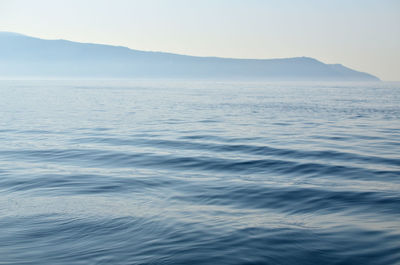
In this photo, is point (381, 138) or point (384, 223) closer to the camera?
point (384, 223)

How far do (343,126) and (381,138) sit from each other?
5.91 meters

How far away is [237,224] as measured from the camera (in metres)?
8.78

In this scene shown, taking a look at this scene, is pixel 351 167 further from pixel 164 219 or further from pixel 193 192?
pixel 164 219

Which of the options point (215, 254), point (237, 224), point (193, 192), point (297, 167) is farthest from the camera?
point (297, 167)

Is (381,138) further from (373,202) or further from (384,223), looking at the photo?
(384,223)

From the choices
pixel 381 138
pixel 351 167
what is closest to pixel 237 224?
pixel 351 167

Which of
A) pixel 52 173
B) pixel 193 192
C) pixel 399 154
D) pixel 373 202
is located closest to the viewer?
pixel 373 202

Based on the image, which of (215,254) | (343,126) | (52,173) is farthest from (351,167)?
(343,126)

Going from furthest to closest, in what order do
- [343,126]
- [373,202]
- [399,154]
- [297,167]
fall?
[343,126] → [399,154] → [297,167] → [373,202]

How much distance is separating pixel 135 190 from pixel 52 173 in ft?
12.7

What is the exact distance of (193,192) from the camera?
37.2 feet

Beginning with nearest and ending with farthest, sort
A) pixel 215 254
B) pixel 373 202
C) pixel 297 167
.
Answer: pixel 215 254
pixel 373 202
pixel 297 167

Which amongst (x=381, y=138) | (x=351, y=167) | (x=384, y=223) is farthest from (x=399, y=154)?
(x=384, y=223)

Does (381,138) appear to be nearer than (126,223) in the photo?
No
